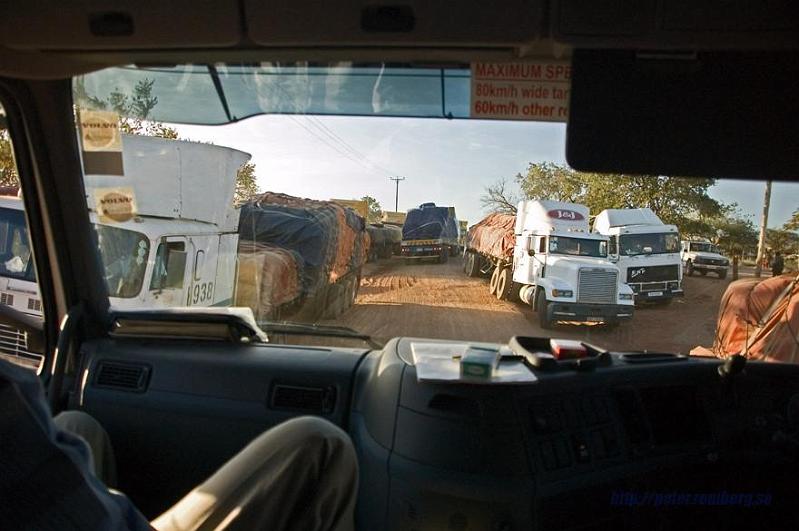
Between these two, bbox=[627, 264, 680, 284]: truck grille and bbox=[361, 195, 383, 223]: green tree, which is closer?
bbox=[627, 264, 680, 284]: truck grille

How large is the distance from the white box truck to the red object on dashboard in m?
0.37

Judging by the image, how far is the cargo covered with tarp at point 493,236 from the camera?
113 inches

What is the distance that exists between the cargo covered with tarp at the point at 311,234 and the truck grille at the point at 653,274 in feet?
4.46

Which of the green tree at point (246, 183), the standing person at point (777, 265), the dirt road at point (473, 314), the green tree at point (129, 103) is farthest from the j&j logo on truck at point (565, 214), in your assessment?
the green tree at point (129, 103)

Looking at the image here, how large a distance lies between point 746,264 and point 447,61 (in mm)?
1411

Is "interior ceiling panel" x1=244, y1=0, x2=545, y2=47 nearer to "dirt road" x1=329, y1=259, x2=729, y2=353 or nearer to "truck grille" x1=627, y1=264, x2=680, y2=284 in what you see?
"truck grille" x1=627, y1=264, x2=680, y2=284

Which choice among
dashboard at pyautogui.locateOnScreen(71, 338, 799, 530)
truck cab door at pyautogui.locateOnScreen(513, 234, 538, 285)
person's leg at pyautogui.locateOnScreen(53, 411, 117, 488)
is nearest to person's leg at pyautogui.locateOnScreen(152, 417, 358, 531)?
dashboard at pyautogui.locateOnScreen(71, 338, 799, 530)

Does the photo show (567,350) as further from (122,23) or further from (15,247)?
(15,247)

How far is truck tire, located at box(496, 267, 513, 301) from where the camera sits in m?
3.04

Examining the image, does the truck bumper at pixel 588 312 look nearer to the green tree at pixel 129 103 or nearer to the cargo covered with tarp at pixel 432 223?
the cargo covered with tarp at pixel 432 223

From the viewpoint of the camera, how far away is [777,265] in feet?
7.95

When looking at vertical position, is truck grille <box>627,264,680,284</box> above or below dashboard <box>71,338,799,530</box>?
above

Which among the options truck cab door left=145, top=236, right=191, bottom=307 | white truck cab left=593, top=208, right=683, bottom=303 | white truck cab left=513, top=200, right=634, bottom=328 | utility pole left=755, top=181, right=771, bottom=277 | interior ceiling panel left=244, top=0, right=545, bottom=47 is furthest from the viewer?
truck cab door left=145, top=236, right=191, bottom=307

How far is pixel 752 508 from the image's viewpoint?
2467 mm
